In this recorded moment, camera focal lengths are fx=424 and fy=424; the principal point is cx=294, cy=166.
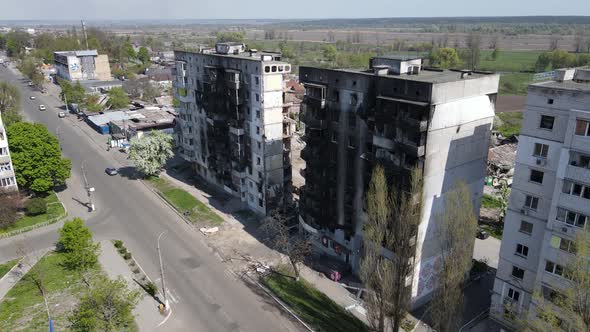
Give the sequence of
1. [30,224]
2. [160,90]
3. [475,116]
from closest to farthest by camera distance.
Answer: [475,116]
[30,224]
[160,90]

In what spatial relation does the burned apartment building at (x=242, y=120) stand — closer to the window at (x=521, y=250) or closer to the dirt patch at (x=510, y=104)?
the window at (x=521, y=250)

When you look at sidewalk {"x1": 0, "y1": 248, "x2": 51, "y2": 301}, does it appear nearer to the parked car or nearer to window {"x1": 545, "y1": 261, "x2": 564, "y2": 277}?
window {"x1": 545, "y1": 261, "x2": 564, "y2": 277}

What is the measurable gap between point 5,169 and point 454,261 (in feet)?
211

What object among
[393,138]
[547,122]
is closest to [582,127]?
[547,122]

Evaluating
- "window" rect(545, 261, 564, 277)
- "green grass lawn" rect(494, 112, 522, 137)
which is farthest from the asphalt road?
"green grass lawn" rect(494, 112, 522, 137)

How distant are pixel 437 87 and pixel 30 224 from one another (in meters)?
58.4

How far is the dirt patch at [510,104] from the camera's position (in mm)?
137500

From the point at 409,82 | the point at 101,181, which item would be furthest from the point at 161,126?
the point at 409,82

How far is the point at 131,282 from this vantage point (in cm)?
4794

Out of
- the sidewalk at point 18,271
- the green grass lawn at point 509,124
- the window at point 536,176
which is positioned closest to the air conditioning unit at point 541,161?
the window at point 536,176

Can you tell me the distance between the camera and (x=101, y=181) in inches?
3076

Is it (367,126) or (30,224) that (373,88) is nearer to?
(367,126)

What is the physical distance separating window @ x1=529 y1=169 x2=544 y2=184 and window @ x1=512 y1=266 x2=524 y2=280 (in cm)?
833

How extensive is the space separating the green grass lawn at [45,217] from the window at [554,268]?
2488 inches
